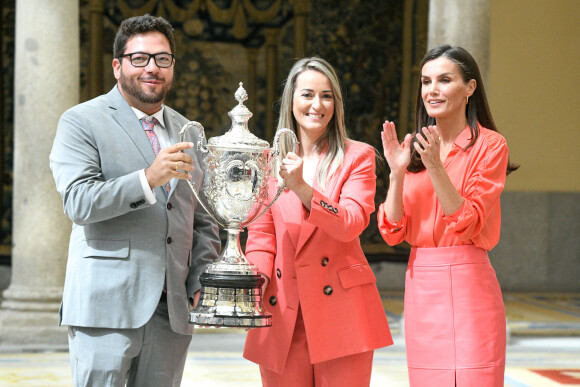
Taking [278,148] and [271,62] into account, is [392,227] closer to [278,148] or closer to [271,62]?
[278,148]

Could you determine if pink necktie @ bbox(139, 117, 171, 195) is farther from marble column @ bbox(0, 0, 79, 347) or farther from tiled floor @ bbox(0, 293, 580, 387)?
marble column @ bbox(0, 0, 79, 347)

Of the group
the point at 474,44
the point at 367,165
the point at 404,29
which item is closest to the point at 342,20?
the point at 404,29

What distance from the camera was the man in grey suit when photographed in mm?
3221

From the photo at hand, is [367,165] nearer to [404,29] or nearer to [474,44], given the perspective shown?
[474,44]

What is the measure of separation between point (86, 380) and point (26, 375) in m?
3.89

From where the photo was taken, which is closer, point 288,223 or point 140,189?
point 140,189

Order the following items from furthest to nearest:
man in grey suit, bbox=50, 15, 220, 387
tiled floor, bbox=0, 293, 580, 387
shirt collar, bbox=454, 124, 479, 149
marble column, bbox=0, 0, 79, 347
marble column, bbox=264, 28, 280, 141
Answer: marble column, bbox=264, 28, 280, 141, marble column, bbox=0, 0, 79, 347, tiled floor, bbox=0, 293, 580, 387, shirt collar, bbox=454, 124, 479, 149, man in grey suit, bbox=50, 15, 220, 387

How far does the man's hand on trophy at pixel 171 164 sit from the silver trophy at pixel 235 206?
149mm

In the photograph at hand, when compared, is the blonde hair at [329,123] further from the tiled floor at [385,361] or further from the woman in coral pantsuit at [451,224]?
the tiled floor at [385,361]

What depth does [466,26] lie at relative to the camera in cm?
830

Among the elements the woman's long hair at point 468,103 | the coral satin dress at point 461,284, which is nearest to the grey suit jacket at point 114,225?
the coral satin dress at point 461,284

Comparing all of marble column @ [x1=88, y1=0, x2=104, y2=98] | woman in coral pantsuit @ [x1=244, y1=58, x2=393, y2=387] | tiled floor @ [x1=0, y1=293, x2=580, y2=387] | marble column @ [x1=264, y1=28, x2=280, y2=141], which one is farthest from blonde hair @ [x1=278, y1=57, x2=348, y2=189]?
marble column @ [x1=264, y1=28, x2=280, y2=141]

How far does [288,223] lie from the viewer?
3.53m

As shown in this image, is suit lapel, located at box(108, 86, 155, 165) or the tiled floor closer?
suit lapel, located at box(108, 86, 155, 165)
